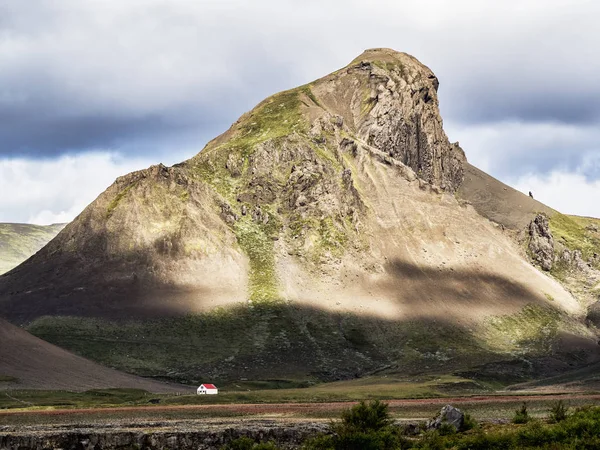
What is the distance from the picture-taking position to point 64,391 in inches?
4906

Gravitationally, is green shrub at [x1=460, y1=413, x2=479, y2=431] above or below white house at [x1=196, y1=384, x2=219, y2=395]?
above

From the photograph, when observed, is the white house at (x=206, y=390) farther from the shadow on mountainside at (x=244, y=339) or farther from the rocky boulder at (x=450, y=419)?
the rocky boulder at (x=450, y=419)

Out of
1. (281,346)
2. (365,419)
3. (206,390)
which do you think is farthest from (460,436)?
(281,346)

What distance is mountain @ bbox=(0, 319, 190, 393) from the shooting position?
433ft

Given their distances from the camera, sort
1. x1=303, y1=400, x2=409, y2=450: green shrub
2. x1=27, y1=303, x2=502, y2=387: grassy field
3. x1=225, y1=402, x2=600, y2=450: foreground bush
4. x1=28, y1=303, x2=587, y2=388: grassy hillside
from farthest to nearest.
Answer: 1. x1=27, y1=303, x2=502, y2=387: grassy field
2. x1=28, y1=303, x2=587, y2=388: grassy hillside
3. x1=303, y1=400, x2=409, y2=450: green shrub
4. x1=225, y1=402, x2=600, y2=450: foreground bush

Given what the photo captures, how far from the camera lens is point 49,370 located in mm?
140375

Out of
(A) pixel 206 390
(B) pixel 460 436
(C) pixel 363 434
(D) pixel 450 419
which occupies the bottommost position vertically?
(A) pixel 206 390

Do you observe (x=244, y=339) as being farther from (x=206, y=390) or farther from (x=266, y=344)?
(x=206, y=390)

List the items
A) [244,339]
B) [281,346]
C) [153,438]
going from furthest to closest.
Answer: [244,339], [281,346], [153,438]

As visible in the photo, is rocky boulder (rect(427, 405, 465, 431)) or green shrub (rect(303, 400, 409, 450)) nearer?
green shrub (rect(303, 400, 409, 450))

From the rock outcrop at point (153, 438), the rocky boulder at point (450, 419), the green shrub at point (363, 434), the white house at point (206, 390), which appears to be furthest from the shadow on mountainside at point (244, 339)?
the green shrub at point (363, 434)

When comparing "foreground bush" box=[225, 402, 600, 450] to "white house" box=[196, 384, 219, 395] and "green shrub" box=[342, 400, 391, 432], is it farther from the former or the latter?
"white house" box=[196, 384, 219, 395]

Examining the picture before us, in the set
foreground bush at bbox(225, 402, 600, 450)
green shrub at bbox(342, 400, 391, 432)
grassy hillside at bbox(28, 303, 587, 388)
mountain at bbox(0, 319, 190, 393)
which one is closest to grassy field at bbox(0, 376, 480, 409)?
mountain at bbox(0, 319, 190, 393)

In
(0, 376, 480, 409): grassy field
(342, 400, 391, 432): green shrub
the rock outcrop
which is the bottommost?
(0, 376, 480, 409): grassy field
